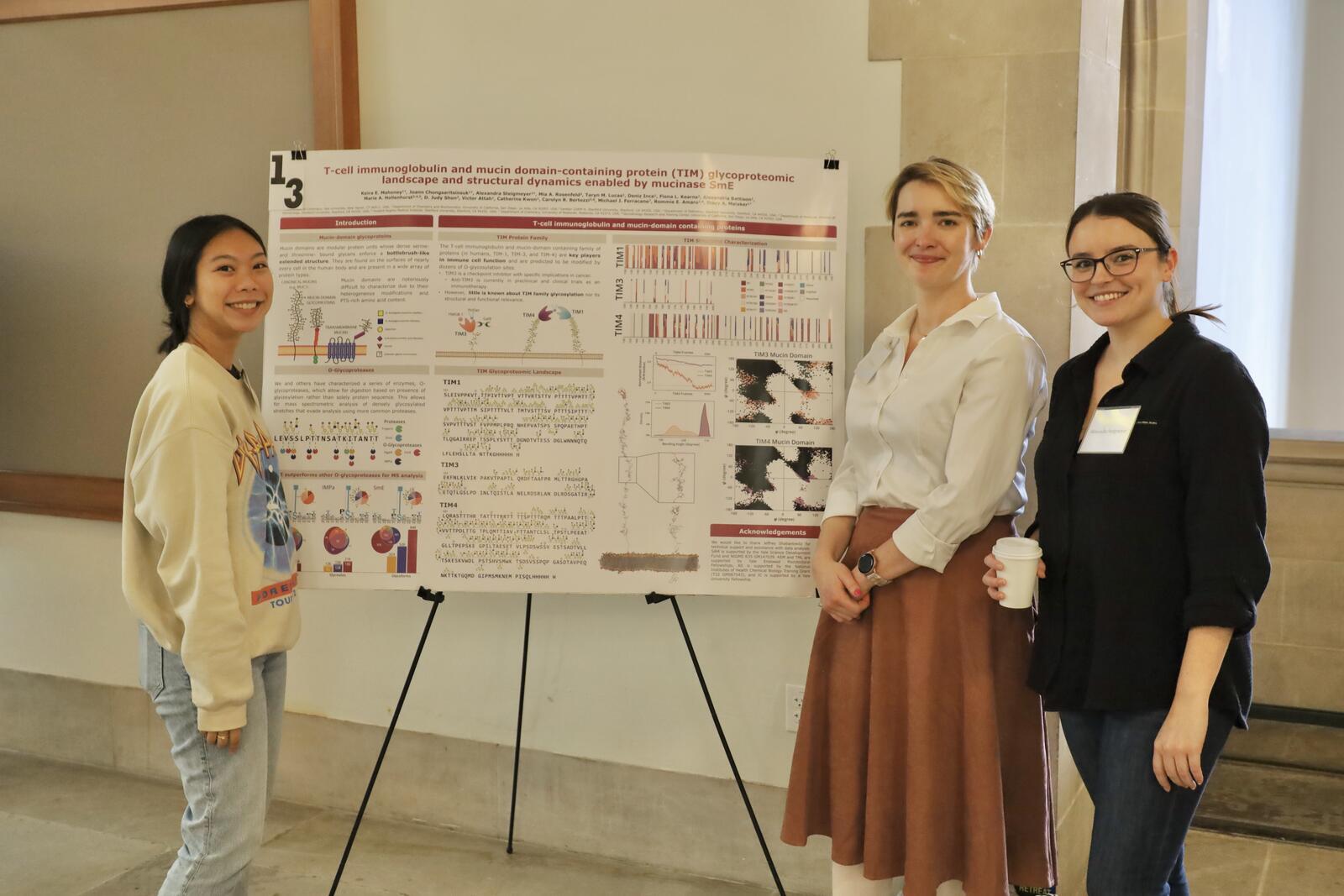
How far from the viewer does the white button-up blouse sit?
1847 mm

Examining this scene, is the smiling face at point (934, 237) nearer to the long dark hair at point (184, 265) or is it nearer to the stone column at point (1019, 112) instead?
the stone column at point (1019, 112)

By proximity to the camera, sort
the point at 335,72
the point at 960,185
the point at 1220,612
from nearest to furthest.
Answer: the point at 1220,612 → the point at 960,185 → the point at 335,72

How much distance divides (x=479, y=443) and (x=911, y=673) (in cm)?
101

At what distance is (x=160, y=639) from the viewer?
187 centimetres

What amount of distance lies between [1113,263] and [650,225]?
100 centimetres

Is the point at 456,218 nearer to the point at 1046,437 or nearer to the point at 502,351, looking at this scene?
the point at 502,351

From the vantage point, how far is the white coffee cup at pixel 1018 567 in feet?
5.58

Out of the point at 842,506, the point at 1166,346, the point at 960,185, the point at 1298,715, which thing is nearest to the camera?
the point at 1166,346

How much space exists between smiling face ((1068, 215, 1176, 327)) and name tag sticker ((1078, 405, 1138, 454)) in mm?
138

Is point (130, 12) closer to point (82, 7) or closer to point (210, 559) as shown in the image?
point (82, 7)

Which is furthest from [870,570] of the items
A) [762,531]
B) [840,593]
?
[762,531]

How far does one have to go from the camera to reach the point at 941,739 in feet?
6.15

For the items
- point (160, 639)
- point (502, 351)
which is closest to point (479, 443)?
point (502, 351)

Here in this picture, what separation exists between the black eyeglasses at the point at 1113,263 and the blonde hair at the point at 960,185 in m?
0.32
